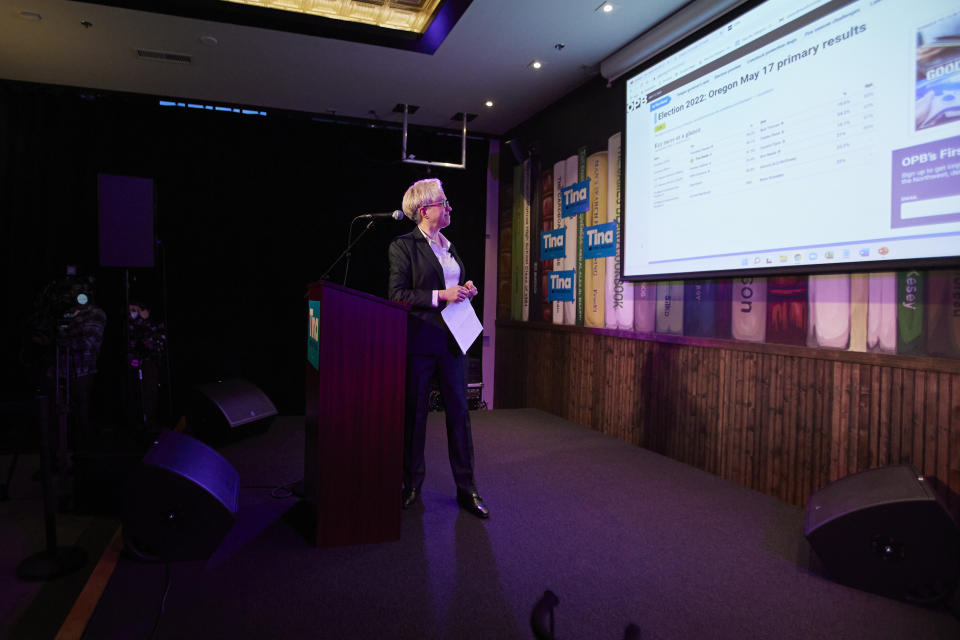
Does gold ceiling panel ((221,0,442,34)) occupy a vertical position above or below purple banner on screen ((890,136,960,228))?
above

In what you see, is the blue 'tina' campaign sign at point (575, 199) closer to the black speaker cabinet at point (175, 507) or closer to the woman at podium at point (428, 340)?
the woman at podium at point (428, 340)

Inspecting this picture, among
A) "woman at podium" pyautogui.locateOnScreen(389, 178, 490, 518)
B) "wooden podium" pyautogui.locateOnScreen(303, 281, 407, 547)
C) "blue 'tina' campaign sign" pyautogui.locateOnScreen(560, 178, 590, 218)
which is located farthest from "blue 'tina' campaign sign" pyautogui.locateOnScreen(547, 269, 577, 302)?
"wooden podium" pyautogui.locateOnScreen(303, 281, 407, 547)

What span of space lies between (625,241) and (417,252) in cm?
183

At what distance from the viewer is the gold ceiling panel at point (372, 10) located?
3.64 meters

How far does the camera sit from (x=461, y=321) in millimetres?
2500

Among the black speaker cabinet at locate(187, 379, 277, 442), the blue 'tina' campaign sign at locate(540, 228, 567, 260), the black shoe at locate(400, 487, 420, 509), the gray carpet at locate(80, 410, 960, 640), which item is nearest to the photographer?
the gray carpet at locate(80, 410, 960, 640)

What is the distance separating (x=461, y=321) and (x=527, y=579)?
110 cm

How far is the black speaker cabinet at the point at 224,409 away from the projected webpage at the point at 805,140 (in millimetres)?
2969

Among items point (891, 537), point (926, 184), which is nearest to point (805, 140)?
point (926, 184)

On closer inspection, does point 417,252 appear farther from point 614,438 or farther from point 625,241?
point 614,438

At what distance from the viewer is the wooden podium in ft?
6.82

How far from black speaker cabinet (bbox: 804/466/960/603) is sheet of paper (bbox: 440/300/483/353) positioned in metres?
1.50

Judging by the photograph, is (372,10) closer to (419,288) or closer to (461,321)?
(419,288)

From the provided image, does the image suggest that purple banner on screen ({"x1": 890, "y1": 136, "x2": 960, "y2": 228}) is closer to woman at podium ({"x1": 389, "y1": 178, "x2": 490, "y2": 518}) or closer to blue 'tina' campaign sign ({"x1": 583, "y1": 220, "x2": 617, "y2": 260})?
woman at podium ({"x1": 389, "y1": 178, "x2": 490, "y2": 518})
